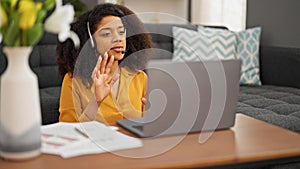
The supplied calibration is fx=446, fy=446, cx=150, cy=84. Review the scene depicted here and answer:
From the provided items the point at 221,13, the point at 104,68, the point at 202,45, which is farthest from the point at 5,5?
the point at 221,13

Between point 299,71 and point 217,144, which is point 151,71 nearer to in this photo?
point 217,144

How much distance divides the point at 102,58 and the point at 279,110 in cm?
113

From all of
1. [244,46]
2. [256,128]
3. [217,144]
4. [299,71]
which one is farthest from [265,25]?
[217,144]

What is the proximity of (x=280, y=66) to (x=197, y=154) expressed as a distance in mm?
2054

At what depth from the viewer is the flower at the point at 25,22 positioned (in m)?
0.98

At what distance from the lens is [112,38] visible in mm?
1527

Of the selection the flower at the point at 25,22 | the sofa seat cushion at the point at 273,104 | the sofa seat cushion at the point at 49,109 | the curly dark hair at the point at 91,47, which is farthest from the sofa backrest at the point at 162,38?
the flower at the point at 25,22

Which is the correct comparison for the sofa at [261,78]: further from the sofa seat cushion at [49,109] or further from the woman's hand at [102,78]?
the woman's hand at [102,78]

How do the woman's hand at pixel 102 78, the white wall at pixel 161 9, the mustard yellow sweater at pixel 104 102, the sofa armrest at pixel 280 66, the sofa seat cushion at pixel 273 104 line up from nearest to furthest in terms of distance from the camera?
the woman's hand at pixel 102 78 < the mustard yellow sweater at pixel 104 102 < the sofa seat cushion at pixel 273 104 < the sofa armrest at pixel 280 66 < the white wall at pixel 161 9

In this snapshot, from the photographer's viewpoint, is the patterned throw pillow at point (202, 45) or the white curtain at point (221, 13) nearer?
the patterned throw pillow at point (202, 45)

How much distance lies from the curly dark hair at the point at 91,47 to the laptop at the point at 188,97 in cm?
49

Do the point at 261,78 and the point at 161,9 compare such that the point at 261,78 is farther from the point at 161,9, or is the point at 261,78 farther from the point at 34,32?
the point at 34,32

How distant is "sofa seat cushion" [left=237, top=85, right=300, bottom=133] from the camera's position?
6.75 ft

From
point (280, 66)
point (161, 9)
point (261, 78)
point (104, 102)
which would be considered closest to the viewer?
point (104, 102)
